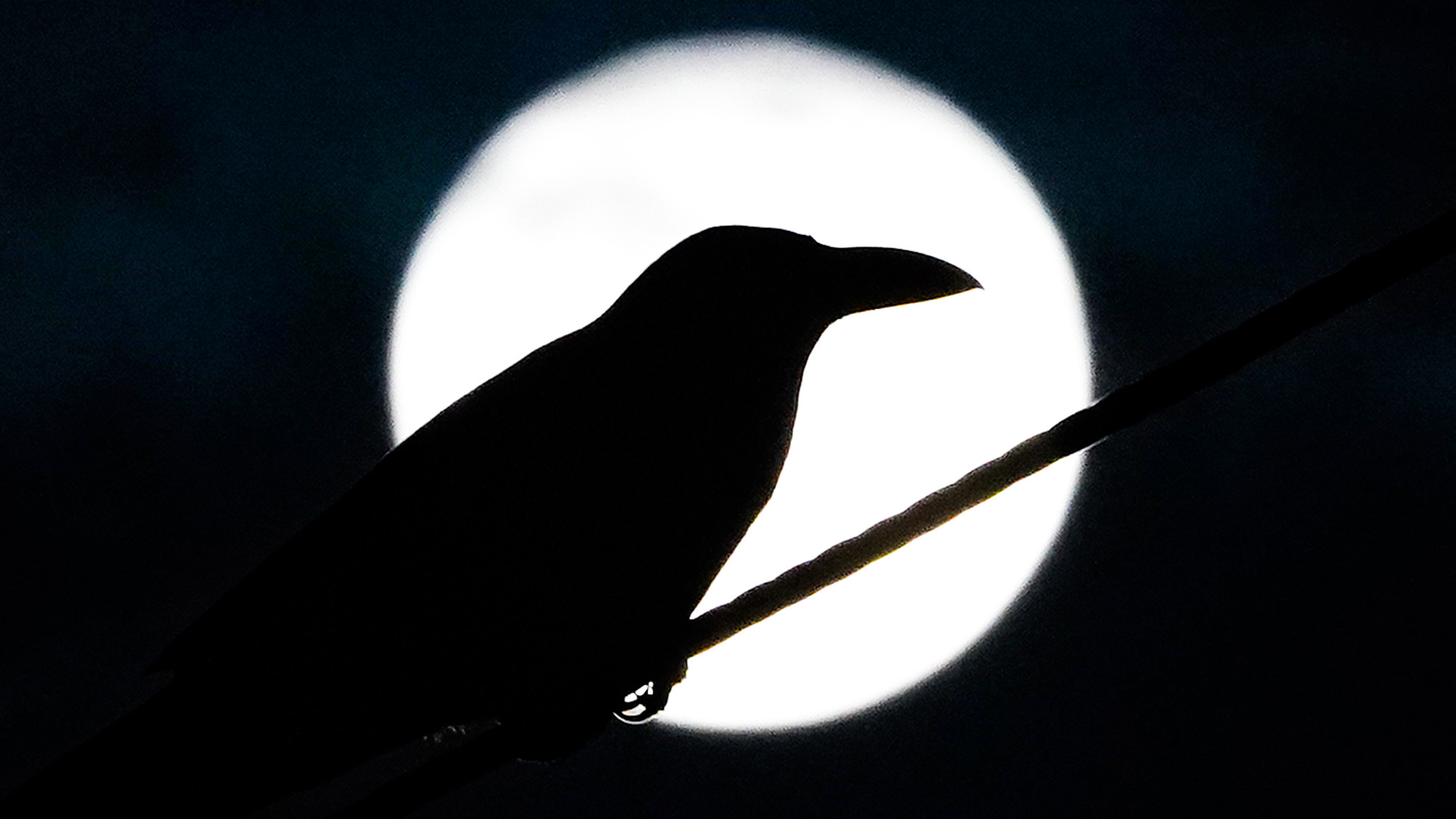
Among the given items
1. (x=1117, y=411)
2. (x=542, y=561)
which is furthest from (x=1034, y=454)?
(x=542, y=561)

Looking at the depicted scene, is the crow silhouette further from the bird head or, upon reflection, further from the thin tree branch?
the thin tree branch

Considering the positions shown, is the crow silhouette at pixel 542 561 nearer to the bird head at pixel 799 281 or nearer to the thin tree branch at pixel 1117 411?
the bird head at pixel 799 281

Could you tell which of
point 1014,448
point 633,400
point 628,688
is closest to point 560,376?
point 633,400

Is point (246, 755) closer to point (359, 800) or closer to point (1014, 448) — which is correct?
point (359, 800)

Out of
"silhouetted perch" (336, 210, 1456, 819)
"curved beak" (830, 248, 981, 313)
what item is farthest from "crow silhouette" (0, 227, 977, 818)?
"silhouetted perch" (336, 210, 1456, 819)

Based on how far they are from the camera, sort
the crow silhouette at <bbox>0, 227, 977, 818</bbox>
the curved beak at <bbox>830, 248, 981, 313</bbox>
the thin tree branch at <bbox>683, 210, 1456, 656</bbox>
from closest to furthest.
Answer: the thin tree branch at <bbox>683, 210, 1456, 656</bbox> < the crow silhouette at <bbox>0, 227, 977, 818</bbox> < the curved beak at <bbox>830, 248, 981, 313</bbox>

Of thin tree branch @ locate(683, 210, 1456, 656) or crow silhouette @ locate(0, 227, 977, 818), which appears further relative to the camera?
crow silhouette @ locate(0, 227, 977, 818)

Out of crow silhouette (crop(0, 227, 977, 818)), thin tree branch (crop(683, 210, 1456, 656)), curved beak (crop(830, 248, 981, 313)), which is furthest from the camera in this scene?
curved beak (crop(830, 248, 981, 313))

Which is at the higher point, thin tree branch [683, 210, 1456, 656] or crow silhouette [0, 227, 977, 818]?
crow silhouette [0, 227, 977, 818]

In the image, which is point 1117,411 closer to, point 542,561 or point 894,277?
point 894,277
